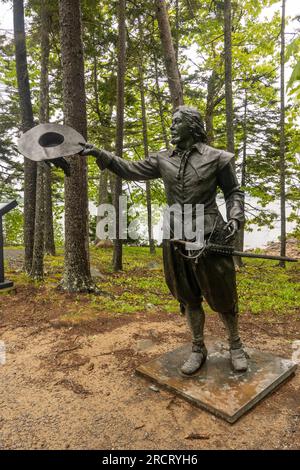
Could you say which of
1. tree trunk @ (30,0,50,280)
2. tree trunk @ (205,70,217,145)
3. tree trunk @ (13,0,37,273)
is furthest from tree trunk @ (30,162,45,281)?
tree trunk @ (205,70,217,145)

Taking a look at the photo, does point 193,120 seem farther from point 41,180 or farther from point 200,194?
point 41,180

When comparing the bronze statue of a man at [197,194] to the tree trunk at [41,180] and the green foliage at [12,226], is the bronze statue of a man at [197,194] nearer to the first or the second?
the tree trunk at [41,180]

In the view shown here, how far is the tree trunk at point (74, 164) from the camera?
629 centimetres

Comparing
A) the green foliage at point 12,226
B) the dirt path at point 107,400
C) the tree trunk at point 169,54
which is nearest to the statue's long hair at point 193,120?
the dirt path at point 107,400

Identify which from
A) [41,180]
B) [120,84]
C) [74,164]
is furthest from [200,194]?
[120,84]

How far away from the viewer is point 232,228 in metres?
3.04

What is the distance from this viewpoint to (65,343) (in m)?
4.46

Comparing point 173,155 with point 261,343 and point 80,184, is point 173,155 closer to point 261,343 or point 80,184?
point 261,343

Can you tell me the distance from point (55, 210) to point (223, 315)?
1903 centimetres

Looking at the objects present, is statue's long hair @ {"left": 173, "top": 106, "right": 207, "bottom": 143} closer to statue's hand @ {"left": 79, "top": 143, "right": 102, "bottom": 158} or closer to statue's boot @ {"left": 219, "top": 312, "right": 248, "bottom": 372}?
statue's hand @ {"left": 79, "top": 143, "right": 102, "bottom": 158}

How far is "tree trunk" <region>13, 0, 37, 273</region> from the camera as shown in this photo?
822 cm

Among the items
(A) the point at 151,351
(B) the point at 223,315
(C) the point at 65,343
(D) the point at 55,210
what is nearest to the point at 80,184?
(C) the point at 65,343

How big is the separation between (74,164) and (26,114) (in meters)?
2.76

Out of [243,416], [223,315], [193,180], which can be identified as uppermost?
[193,180]
